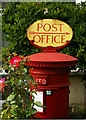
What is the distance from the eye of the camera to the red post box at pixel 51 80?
405cm

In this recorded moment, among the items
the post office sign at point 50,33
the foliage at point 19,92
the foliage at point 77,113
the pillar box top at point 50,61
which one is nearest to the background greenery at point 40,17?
the post office sign at point 50,33

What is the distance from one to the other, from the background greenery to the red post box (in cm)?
154

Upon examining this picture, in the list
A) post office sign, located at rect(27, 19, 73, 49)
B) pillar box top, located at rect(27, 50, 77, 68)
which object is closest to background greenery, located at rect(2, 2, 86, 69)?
post office sign, located at rect(27, 19, 73, 49)

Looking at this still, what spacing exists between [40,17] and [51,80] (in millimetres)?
2407

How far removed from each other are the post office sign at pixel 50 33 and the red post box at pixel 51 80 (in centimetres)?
72

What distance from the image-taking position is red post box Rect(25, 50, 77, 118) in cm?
405

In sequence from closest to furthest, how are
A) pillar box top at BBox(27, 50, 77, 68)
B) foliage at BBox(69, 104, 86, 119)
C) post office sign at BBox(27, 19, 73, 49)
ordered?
pillar box top at BBox(27, 50, 77, 68) → post office sign at BBox(27, 19, 73, 49) → foliage at BBox(69, 104, 86, 119)

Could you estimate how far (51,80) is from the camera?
4.09 m

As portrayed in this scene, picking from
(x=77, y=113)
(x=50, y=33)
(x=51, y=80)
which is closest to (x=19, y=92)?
(x=51, y=80)

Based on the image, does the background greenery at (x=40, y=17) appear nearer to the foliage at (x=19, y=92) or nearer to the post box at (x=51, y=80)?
the post box at (x=51, y=80)

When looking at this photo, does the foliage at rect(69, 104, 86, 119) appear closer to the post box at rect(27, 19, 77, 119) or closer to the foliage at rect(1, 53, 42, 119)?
the post box at rect(27, 19, 77, 119)

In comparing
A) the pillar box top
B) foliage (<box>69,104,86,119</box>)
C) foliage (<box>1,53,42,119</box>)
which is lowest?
A: foliage (<box>69,104,86,119</box>)

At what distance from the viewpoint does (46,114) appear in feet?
13.9

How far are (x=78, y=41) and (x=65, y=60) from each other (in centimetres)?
173
